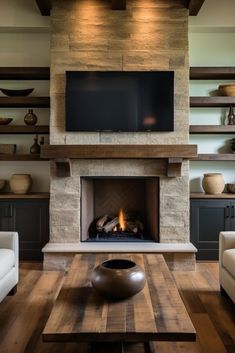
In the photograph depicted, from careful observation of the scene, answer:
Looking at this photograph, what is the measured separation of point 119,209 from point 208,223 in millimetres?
1169

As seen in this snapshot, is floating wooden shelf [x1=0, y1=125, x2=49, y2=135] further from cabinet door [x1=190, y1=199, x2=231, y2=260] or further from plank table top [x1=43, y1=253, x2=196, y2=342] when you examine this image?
plank table top [x1=43, y1=253, x2=196, y2=342]

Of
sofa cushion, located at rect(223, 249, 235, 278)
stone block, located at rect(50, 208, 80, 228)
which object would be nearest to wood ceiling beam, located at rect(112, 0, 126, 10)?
stone block, located at rect(50, 208, 80, 228)

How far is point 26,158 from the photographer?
4.42 meters

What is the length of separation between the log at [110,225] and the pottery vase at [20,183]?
1129mm

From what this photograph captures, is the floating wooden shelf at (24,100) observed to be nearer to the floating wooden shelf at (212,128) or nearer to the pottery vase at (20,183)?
the pottery vase at (20,183)

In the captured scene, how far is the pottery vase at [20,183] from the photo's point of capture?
445cm

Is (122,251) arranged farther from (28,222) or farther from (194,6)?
(194,6)

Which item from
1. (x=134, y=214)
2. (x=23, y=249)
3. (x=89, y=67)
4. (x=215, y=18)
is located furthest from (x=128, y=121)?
(x=23, y=249)

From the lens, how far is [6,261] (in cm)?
283

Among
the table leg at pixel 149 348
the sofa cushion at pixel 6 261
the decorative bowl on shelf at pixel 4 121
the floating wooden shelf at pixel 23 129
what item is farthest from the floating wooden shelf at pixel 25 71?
the table leg at pixel 149 348

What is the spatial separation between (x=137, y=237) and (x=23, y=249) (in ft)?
4.67

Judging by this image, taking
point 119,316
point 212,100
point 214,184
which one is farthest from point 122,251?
point 212,100

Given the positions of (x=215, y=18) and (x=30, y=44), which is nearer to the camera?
(x=215, y=18)

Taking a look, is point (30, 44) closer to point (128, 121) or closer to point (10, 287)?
point (128, 121)
